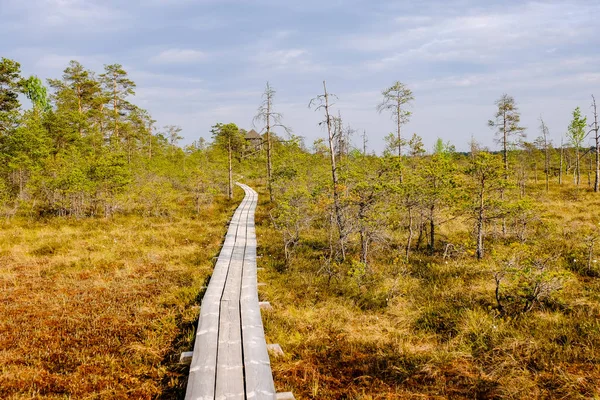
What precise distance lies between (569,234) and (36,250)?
26.8m

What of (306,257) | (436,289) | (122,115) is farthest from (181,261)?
(122,115)

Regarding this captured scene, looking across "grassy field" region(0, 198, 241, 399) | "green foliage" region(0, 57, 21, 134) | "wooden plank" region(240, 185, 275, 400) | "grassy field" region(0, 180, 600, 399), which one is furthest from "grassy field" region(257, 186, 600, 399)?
"green foliage" region(0, 57, 21, 134)

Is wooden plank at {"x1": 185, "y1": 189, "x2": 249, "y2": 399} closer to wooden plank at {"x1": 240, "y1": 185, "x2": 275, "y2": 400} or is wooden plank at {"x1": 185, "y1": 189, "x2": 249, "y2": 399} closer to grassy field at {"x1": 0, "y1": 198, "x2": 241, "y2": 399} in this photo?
grassy field at {"x1": 0, "y1": 198, "x2": 241, "y2": 399}

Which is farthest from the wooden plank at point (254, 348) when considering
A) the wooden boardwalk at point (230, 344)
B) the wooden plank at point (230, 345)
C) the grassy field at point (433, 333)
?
the grassy field at point (433, 333)

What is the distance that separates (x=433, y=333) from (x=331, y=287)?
Answer: 3.77 meters

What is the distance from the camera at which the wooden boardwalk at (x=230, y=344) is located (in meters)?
5.23

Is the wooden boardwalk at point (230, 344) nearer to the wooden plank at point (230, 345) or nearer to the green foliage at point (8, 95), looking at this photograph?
the wooden plank at point (230, 345)

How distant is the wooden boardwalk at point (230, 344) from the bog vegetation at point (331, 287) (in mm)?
433

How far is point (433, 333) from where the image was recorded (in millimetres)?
7805

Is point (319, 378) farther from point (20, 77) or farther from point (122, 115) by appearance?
point (122, 115)

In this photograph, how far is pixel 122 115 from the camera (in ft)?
118

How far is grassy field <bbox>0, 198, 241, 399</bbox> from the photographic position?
5.77m

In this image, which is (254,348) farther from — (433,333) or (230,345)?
(433,333)

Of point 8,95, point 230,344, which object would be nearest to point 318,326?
point 230,344
